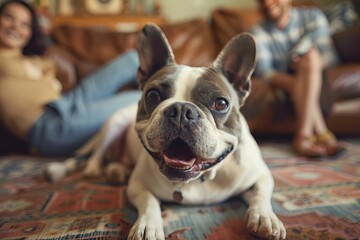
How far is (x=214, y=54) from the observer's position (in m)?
2.70

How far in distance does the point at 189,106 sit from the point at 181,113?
0.03 metres

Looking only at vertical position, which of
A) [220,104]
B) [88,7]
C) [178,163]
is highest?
[88,7]

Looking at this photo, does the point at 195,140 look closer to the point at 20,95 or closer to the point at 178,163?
the point at 178,163

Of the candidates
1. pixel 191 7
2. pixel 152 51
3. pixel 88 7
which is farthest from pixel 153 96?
pixel 191 7

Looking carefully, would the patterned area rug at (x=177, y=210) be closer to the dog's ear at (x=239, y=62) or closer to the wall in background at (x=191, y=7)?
the dog's ear at (x=239, y=62)

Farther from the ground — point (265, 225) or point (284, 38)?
point (284, 38)

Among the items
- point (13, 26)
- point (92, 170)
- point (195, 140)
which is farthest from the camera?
point (13, 26)

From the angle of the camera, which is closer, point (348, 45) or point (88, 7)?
point (348, 45)

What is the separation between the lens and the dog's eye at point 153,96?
0.88 meters

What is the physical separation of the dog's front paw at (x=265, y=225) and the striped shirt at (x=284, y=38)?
1.56 m

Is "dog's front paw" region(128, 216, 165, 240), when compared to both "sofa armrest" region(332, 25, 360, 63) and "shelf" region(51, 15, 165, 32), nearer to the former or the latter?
"sofa armrest" region(332, 25, 360, 63)

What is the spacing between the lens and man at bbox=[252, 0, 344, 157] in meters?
1.84

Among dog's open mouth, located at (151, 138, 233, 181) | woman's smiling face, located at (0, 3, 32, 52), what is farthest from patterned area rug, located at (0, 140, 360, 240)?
woman's smiling face, located at (0, 3, 32, 52)

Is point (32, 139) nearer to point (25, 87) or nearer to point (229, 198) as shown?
point (25, 87)
